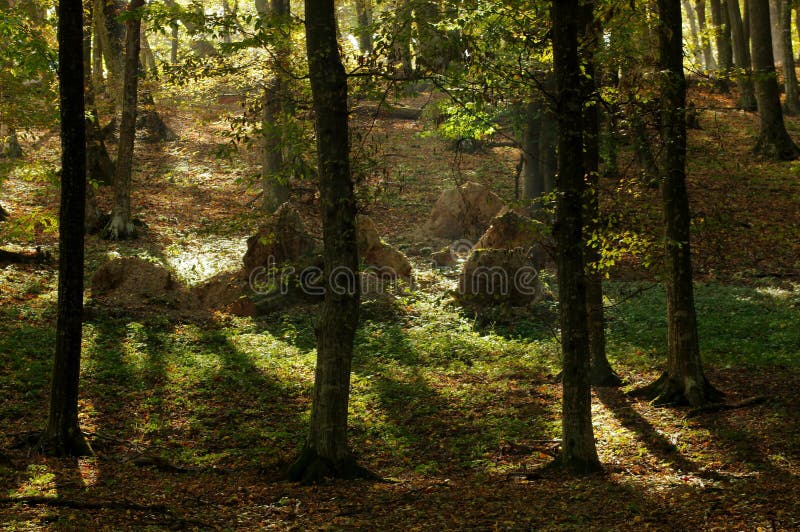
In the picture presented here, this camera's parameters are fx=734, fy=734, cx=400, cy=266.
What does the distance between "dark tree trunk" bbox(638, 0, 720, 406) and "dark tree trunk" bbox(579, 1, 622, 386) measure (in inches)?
37.9

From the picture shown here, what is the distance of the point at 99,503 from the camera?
23.5 ft

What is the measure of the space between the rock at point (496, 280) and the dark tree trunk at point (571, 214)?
8.86 metres

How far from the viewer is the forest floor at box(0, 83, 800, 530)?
24.0ft

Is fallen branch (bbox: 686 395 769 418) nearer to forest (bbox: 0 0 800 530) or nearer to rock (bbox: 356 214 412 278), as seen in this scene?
forest (bbox: 0 0 800 530)

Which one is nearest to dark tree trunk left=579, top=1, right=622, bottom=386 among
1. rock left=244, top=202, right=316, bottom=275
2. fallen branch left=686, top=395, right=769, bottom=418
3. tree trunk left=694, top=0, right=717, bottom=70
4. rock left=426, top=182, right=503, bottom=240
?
fallen branch left=686, top=395, right=769, bottom=418

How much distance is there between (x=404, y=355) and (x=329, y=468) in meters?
6.16

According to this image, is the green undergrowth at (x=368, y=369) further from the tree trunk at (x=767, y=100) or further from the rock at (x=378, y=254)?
the tree trunk at (x=767, y=100)

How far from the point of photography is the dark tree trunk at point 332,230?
8164 millimetres

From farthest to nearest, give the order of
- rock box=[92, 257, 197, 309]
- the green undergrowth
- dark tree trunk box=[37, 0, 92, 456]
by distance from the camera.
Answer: rock box=[92, 257, 197, 309], the green undergrowth, dark tree trunk box=[37, 0, 92, 456]

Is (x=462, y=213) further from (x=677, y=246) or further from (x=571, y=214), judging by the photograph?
(x=571, y=214)

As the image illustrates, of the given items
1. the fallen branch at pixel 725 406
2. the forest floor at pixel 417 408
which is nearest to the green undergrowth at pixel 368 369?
the forest floor at pixel 417 408

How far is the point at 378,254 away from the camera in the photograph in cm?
1920

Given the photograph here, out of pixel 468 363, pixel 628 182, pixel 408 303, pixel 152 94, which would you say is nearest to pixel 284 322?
pixel 408 303

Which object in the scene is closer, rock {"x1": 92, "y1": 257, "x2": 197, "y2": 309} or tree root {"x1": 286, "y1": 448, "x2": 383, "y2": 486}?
tree root {"x1": 286, "y1": 448, "x2": 383, "y2": 486}
